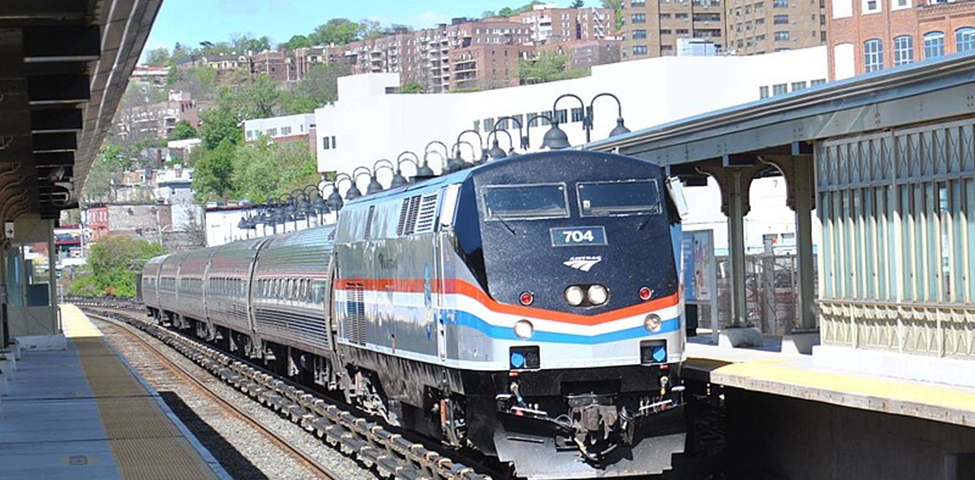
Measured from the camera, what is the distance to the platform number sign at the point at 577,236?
637 inches

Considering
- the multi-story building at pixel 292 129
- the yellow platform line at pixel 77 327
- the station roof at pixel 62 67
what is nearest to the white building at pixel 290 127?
the multi-story building at pixel 292 129

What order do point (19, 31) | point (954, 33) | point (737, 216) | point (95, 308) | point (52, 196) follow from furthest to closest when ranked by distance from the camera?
point (95, 308)
point (954, 33)
point (52, 196)
point (737, 216)
point (19, 31)

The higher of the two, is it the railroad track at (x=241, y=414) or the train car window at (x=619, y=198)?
the train car window at (x=619, y=198)

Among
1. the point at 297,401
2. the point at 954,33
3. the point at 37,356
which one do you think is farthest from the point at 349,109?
the point at 297,401

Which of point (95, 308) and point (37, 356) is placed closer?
point (37, 356)

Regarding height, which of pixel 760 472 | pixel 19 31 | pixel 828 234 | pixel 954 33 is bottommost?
pixel 760 472

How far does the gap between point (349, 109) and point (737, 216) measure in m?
75.0

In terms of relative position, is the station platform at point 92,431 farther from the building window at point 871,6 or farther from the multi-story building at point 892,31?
the building window at point 871,6

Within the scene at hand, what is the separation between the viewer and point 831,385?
50.9 ft

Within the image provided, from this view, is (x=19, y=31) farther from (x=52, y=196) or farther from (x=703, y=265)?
(x=52, y=196)

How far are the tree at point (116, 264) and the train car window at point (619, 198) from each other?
104913 millimetres

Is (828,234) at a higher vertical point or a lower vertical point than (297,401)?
higher

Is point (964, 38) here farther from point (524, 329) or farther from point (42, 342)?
point (524, 329)

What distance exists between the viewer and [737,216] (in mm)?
22984
